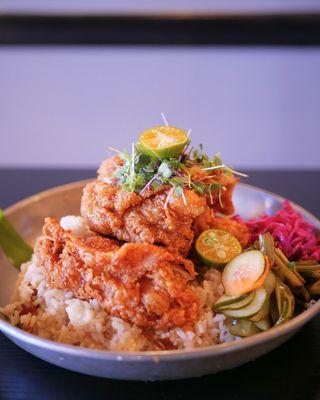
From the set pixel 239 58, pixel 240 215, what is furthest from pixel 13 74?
pixel 240 215

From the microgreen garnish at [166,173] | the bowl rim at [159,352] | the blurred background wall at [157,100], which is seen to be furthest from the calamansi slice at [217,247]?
the blurred background wall at [157,100]

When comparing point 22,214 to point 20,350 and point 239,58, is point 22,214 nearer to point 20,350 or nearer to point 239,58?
point 20,350

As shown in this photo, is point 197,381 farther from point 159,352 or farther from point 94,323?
point 94,323

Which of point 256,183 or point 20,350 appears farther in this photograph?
point 256,183

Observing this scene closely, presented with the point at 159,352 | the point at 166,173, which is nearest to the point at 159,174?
the point at 166,173

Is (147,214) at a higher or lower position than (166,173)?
lower

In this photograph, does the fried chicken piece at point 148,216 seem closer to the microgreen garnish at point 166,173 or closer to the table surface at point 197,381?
the microgreen garnish at point 166,173

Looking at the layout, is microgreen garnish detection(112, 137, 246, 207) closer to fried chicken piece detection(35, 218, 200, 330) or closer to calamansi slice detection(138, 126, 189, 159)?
calamansi slice detection(138, 126, 189, 159)
